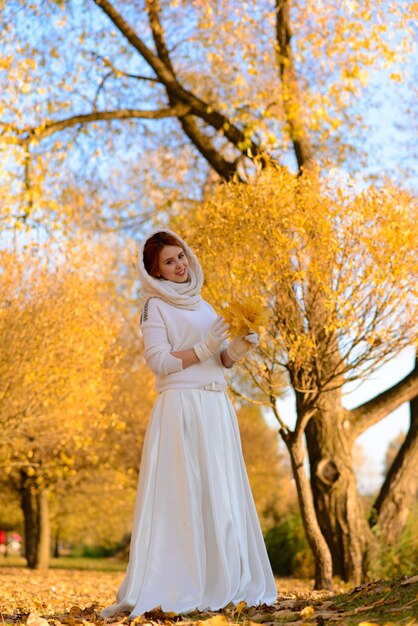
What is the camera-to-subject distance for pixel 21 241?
1137cm

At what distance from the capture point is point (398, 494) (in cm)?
1118

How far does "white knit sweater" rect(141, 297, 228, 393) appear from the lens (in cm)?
476

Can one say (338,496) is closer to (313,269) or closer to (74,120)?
(313,269)

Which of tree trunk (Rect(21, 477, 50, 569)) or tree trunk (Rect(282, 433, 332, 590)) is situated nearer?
tree trunk (Rect(282, 433, 332, 590))

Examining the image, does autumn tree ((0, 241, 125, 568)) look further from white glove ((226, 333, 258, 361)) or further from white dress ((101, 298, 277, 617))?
white glove ((226, 333, 258, 361))

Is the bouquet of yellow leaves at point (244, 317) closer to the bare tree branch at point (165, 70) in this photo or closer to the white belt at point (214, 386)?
the white belt at point (214, 386)

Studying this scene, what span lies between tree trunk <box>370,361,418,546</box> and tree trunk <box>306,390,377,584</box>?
2.01 feet

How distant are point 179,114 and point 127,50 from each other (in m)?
1.36

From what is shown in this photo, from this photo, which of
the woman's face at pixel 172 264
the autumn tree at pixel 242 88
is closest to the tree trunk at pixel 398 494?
the autumn tree at pixel 242 88

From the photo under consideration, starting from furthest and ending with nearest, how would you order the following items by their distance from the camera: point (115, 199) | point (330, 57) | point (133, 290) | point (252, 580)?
point (133, 290) → point (115, 199) → point (330, 57) → point (252, 580)

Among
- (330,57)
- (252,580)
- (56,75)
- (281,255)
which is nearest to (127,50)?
(56,75)

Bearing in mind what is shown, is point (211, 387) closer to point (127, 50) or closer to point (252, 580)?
point (252, 580)

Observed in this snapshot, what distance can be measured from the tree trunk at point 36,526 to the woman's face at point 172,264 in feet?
39.1

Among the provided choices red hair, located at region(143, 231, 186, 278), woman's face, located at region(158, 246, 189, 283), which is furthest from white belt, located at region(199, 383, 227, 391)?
red hair, located at region(143, 231, 186, 278)
